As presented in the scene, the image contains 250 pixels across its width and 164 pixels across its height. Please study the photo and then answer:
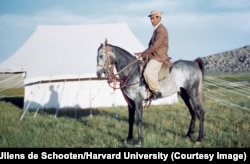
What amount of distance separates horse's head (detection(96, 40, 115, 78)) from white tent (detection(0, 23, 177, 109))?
570 centimetres

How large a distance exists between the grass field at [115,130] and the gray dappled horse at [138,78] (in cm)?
52

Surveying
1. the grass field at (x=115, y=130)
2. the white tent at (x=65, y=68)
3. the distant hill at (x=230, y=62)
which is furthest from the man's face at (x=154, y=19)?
the distant hill at (x=230, y=62)

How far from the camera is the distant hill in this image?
70125 mm

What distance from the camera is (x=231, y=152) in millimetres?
5781

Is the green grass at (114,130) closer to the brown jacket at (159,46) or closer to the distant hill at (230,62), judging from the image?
the brown jacket at (159,46)

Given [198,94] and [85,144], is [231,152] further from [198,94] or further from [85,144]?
[85,144]

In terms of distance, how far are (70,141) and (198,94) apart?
11.1 ft

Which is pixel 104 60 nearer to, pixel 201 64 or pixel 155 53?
pixel 155 53

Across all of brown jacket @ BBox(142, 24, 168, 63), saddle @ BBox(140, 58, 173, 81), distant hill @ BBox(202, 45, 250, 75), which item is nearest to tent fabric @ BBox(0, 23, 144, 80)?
saddle @ BBox(140, 58, 173, 81)

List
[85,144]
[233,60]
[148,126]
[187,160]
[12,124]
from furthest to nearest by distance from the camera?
[233,60] < [12,124] < [148,126] < [85,144] < [187,160]

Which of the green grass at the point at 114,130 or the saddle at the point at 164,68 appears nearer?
the green grass at the point at 114,130

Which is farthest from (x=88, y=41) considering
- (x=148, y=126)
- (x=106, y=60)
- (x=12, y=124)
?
(x=106, y=60)

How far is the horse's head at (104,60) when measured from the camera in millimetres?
7570

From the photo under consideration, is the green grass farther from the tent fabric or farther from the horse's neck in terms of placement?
the tent fabric
